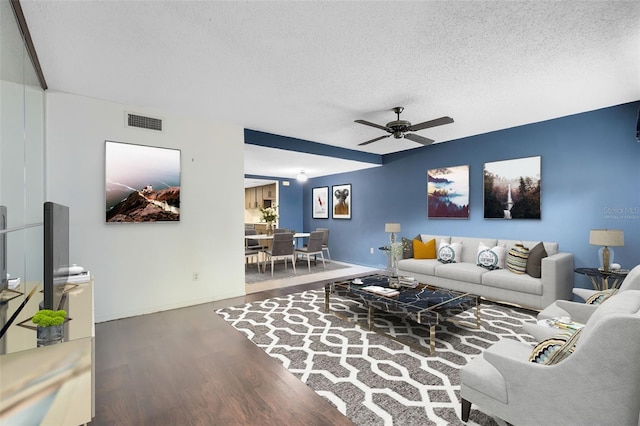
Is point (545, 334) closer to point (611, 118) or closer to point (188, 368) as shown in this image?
point (188, 368)

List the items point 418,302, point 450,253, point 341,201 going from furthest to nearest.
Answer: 1. point 341,201
2. point 450,253
3. point 418,302

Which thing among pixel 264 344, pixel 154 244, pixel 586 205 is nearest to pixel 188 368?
pixel 264 344

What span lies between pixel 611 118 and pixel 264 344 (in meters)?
4.83

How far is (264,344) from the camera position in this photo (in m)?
2.83

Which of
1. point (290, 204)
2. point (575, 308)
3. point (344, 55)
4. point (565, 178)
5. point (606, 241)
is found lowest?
point (575, 308)

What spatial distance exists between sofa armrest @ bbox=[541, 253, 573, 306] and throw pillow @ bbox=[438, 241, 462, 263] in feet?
4.20

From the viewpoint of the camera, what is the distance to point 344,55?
248 centimetres

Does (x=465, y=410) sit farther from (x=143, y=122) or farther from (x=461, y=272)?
(x=143, y=122)

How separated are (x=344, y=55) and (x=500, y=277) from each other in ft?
10.9

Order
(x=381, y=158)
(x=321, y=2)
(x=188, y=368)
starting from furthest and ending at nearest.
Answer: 1. (x=381, y=158)
2. (x=188, y=368)
3. (x=321, y=2)

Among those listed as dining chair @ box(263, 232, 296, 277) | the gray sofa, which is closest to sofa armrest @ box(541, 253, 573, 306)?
the gray sofa

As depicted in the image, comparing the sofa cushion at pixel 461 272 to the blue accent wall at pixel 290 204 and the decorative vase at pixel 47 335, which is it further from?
the blue accent wall at pixel 290 204

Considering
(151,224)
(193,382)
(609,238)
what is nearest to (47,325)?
(193,382)

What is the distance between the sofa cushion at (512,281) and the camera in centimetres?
360
